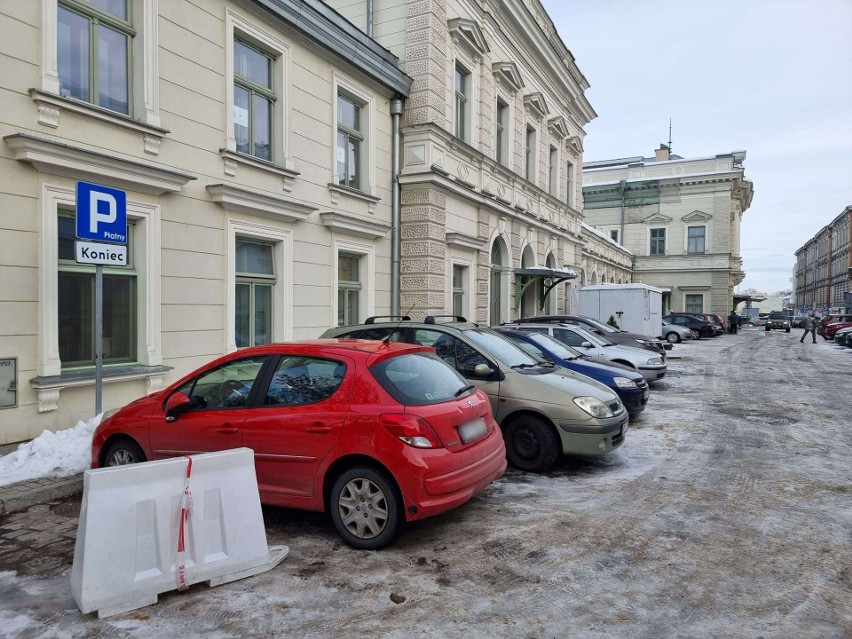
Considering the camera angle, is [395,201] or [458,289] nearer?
[395,201]

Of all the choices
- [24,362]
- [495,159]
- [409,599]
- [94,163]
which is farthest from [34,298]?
[495,159]

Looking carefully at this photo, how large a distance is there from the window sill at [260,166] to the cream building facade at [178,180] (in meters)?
0.03

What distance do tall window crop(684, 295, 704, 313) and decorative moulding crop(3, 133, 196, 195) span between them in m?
44.3

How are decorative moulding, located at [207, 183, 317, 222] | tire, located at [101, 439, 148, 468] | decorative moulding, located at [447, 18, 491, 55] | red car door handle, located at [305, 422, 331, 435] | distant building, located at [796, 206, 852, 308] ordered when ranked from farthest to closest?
1. distant building, located at [796, 206, 852, 308]
2. decorative moulding, located at [447, 18, 491, 55]
3. decorative moulding, located at [207, 183, 317, 222]
4. tire, located at [101, 439, 148, 468]
5. red car door handle, located at [305, 422, 331, 435]

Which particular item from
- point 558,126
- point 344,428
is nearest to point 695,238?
point 558,126

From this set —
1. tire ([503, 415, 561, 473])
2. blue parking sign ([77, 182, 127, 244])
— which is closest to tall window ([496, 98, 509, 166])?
tire ([503, 415, 561, 473])

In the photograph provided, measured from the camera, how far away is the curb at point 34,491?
17.4ft

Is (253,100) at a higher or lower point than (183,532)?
higher

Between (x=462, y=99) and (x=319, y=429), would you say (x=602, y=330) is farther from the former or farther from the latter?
(x=319, y=429)

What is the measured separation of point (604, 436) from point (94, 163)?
272 inches

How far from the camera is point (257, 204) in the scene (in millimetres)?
9875

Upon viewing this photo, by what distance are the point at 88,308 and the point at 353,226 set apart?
5.69 metres

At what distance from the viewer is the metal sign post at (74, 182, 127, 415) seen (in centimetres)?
600

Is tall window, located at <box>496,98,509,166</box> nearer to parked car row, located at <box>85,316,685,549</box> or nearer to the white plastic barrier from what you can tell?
parked car row, located at <box>85,316,685,549</box>
